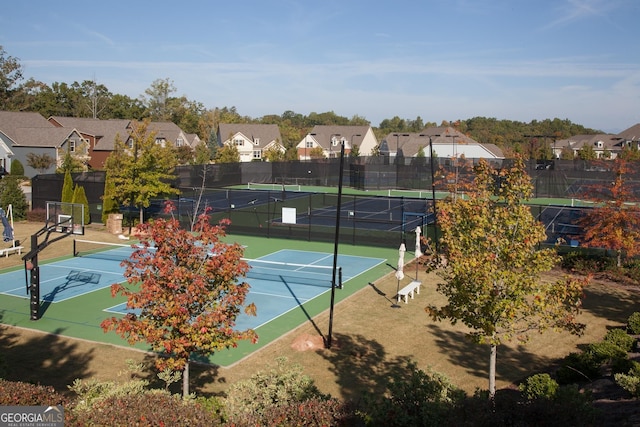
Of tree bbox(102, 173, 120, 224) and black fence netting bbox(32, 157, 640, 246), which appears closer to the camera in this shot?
black fence netting bbox(32, 157, 640, 246)

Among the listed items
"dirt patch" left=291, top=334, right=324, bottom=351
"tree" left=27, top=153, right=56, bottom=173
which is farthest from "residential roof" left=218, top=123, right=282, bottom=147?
"dirt patch" left=291, top=334, right=324, bottom=351

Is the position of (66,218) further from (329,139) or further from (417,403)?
(329,139)

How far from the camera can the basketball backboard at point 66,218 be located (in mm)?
24781

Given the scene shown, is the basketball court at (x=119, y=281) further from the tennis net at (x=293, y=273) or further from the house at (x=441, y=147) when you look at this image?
the house at (x=441, y=147)

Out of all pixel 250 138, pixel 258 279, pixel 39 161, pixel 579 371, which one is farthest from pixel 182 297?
pixel 250 138

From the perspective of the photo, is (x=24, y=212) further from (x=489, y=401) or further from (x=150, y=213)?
(x=489, y=401)

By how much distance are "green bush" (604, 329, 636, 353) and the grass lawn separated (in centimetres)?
118

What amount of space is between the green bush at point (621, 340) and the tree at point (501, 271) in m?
4.84

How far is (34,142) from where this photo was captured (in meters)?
67.7

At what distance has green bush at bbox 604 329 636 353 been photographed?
52.0 ft

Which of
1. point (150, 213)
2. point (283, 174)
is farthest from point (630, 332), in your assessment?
point (283, 174)

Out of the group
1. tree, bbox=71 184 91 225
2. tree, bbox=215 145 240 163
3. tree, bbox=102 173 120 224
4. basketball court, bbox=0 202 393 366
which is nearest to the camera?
basketball court, bbox=0 202 393 366

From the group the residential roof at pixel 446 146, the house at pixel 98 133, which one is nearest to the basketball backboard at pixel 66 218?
the house at pixel 98 133

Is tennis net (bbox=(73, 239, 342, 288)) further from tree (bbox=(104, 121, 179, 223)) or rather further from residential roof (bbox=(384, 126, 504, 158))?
residential roof (bbox=(384, 126, 504, 158))
